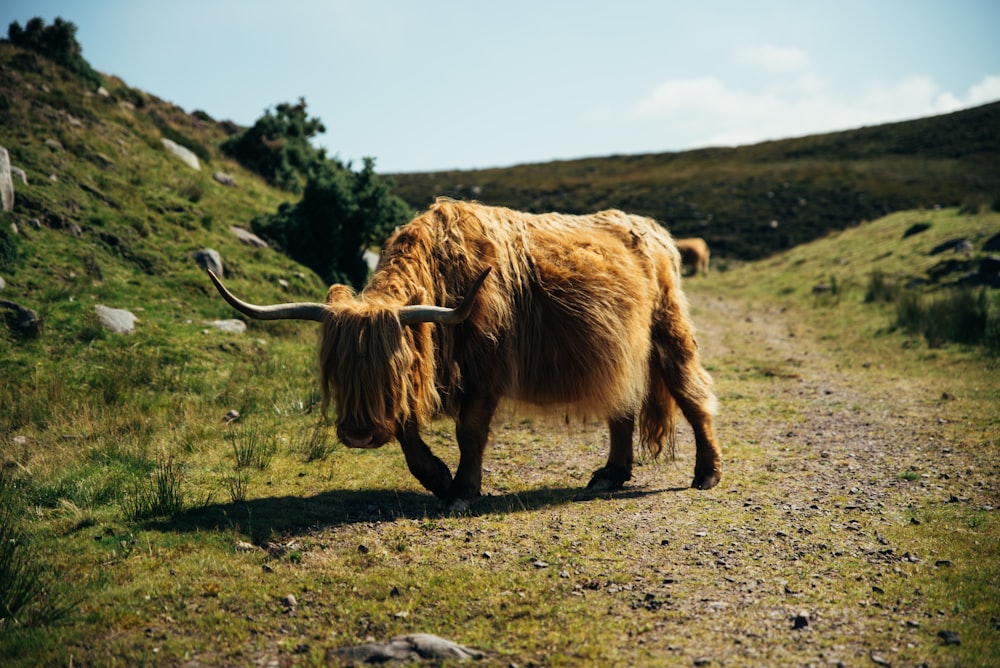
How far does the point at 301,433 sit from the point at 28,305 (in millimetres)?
3683

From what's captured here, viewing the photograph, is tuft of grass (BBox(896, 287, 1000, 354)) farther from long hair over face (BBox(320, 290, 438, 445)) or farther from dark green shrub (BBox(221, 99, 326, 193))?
dark green shrub (BBox(221, 99, 326, 193))

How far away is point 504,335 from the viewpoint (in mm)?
5637

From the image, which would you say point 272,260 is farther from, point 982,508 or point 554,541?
point 982,508

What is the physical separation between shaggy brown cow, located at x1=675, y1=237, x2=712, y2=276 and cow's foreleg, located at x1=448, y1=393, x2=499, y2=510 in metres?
21.9

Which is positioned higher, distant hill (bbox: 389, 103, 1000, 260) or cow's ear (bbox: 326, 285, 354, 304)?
distant hill (bbox: 389, 103, 1000, 260)

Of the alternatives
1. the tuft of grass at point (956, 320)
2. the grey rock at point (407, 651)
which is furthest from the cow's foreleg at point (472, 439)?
the tuft of grass at point (956, 320)

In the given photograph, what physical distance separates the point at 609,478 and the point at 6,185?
26.9 ft

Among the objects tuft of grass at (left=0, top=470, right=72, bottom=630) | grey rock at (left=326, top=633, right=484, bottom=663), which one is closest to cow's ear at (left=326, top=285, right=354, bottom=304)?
tuft of grass at (left=0, top=470, right=72, bottom=630)

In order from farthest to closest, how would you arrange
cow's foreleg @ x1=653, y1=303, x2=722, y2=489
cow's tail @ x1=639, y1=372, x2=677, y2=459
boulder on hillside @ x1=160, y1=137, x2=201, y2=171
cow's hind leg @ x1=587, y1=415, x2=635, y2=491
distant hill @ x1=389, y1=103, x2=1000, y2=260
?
distant hill @ x1=389, y1=103, x2=1000, y2=260, boulder on hillside @ x1=160, y1=137, x2=201, y2=171, cow's tail @ x1=639, y1=372, x2=677, y2=459, cow's foreleg @ x1=653, y1=303, x2=722, y2=489, cow's hind leg @ x1=587, y1=415, x2=635, y2=491

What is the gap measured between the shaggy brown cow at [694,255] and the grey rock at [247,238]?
16680 mm

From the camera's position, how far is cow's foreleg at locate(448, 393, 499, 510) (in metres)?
5.47

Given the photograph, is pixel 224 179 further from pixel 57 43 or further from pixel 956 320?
pixel 956 320

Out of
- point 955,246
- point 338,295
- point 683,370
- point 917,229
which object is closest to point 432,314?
point 338,295

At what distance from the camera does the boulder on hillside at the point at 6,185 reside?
372 inches
